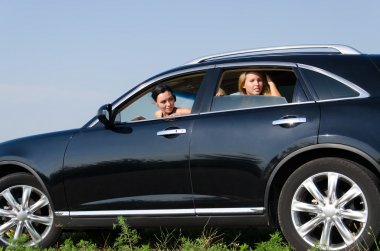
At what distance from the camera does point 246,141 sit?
5.83 meters

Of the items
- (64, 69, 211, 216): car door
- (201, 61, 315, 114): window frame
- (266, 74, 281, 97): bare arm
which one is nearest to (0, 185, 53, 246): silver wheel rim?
(64, 69, 211, 216): car door

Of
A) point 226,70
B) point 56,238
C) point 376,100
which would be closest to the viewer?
point 376,100

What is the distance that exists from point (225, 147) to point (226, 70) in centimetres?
78

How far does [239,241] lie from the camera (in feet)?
23.1

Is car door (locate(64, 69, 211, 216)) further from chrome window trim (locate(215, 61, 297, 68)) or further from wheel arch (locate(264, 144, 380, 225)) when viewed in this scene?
wheel arch (locate(264, 144, 380, 225))

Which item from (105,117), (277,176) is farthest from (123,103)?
(277,176)

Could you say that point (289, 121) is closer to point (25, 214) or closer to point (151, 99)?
point (151, 99)

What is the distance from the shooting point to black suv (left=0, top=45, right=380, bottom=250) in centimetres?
551

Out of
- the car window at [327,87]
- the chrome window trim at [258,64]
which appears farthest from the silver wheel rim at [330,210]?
the chrome window trim at [258,64]

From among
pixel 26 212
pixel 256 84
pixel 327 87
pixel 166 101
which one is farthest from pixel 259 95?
pixel 26 212

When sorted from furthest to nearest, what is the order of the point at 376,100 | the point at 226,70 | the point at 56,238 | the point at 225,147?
the point at 56,238
the point at 226,70
the point at 225,147
the point at 376,100

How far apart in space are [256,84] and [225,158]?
72 cm

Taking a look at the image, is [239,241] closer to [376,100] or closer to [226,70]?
[226,70]

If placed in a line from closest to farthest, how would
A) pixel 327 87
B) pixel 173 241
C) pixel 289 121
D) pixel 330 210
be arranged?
1. pixel 330 210
2. pixel 289 121
3. pixel 327 87
4. pixel 173 241
